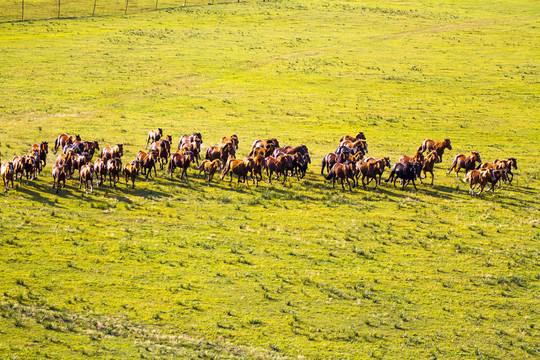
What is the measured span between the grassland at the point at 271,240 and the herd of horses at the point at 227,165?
3.53 ft

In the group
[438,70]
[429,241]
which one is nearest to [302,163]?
[429,241]

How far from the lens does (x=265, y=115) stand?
55.1 m

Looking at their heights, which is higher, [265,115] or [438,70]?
[438,70]

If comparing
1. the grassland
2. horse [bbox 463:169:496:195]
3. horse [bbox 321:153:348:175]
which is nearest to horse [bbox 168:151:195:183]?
the grassland

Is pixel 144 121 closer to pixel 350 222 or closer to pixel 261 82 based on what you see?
pixel 261 82

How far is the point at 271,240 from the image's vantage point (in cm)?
2511

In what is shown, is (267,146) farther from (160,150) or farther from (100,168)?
(100,168)

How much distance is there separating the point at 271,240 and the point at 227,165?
9675 millimetres

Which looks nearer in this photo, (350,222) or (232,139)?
(350,222)

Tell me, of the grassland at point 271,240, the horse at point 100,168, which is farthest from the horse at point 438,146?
the horse at point 100,168

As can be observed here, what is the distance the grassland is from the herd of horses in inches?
42.4

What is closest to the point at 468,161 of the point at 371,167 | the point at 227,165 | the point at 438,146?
the point at 438,146

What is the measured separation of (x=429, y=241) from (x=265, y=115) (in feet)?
106

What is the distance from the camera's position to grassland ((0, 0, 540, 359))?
17.5 metres
